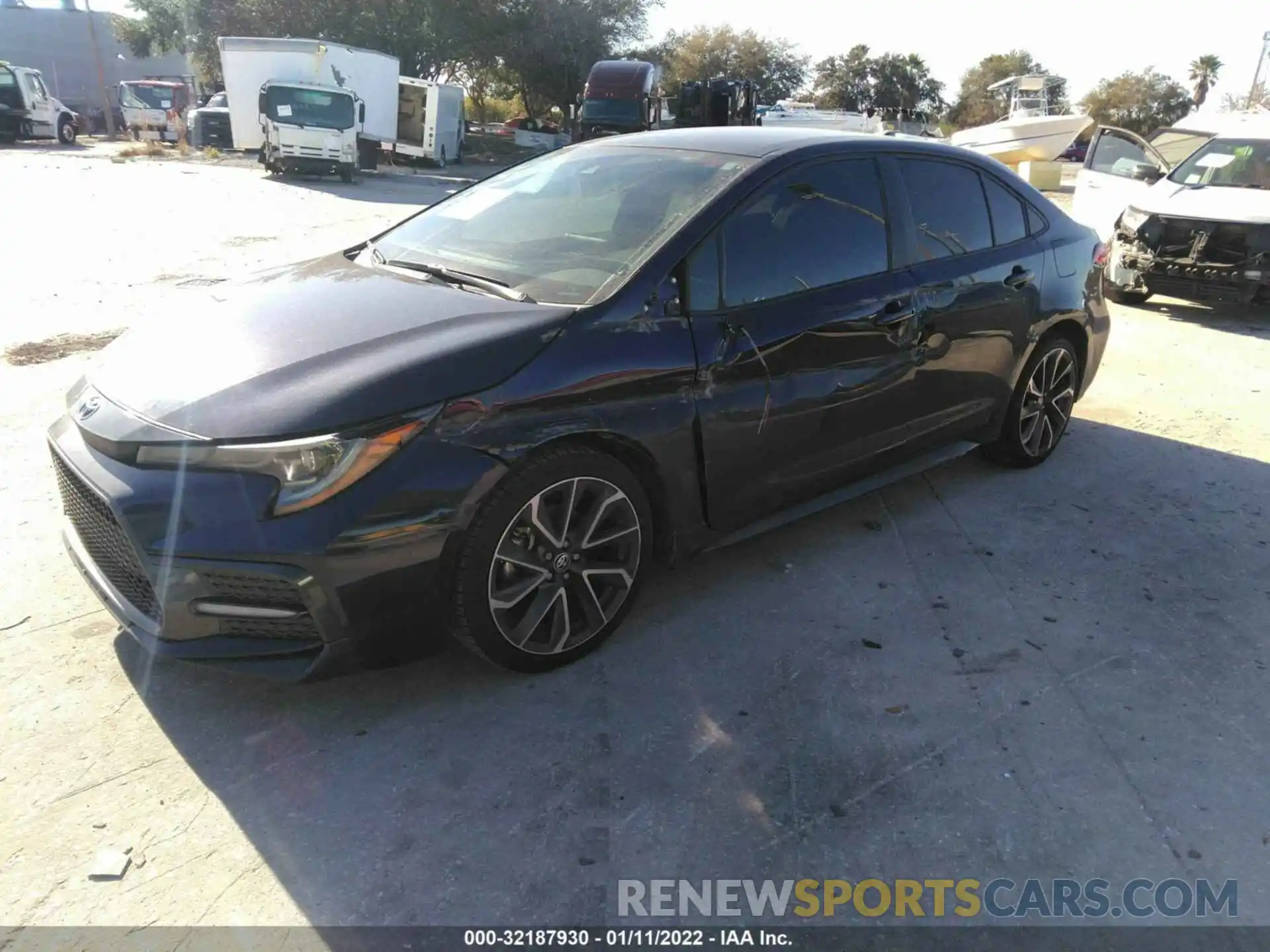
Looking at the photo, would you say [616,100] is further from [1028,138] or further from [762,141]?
[762,141]

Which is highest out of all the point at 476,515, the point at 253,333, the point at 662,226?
the point at 662,226

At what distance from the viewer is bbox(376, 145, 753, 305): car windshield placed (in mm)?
3303

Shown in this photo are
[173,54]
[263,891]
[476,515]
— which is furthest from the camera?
[173,54]

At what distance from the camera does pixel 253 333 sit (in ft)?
10.0

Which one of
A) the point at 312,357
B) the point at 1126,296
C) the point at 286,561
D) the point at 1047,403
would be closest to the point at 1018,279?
the point at 1047,403

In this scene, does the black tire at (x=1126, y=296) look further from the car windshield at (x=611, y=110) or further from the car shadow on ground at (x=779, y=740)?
the car windshield at (x=611, y=110)

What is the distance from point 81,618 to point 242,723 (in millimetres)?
963

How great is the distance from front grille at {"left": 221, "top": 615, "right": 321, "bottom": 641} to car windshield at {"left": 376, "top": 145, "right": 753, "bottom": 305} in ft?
4.33

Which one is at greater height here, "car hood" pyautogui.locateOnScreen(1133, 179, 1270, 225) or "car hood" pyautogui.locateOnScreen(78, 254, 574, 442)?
"car hood" pyautogui.locateOnScreen(78, 254, 574, 442)

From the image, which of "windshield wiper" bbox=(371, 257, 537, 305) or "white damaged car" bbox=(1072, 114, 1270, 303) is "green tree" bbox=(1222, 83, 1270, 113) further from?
"windshield wiper" bbox=(371, 257, 537, 305)

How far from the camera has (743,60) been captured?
194 feet

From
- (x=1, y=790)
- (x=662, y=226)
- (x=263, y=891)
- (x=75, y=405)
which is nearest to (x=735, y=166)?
(x=662, y=226)

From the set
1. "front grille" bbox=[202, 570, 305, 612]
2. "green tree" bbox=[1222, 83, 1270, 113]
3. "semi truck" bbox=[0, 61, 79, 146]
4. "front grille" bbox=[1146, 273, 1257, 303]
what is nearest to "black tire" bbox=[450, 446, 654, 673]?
"front grille" bbox=[202, 570, 305, 612]

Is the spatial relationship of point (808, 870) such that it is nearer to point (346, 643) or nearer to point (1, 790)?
point (346, 643)
